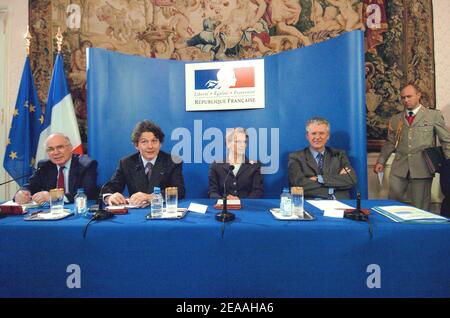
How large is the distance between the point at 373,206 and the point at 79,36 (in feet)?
14.0

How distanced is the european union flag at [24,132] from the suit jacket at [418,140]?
14.8ft

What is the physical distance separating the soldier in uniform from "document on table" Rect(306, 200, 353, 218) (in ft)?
5.79

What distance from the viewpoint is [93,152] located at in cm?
327

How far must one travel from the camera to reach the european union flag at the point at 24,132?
3.39 m

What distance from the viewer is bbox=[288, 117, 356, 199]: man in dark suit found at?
238cm

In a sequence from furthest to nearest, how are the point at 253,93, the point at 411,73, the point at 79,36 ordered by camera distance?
the point at 79,36 → the point at 411,73 → the point at 253,93

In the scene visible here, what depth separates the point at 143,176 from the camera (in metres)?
2.42

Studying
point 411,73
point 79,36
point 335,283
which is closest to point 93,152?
point 79,36

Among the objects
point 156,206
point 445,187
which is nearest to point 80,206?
point 156,206

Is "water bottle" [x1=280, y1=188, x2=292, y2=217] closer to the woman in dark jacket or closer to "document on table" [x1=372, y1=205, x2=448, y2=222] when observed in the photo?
"document on table" [x1=372, y1=205, x2=448, y2=222]

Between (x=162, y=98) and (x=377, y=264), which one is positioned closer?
(x=377, y=264)

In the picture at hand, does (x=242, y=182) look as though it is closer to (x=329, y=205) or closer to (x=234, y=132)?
(x=234, y=132)
